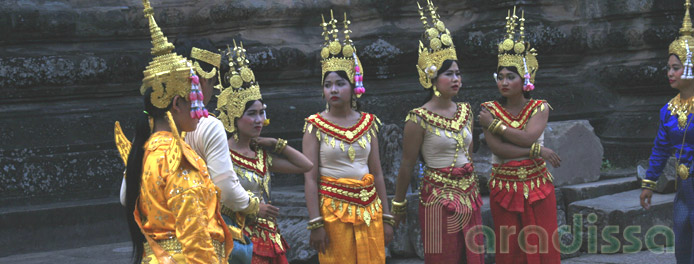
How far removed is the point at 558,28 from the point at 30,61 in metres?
5.13

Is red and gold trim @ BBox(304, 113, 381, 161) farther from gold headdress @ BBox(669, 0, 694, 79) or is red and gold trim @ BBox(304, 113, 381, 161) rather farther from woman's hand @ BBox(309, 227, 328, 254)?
gold headdress @ BBox(669, 0, 694, 79)

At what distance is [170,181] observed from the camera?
10.8 ft

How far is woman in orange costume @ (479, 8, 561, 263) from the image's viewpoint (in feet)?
18.9

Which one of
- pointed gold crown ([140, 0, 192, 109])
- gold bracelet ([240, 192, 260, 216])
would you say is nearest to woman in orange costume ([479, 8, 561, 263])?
gold bracelet ([240, 192, 260, 216])

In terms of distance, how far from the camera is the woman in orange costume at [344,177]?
17.1 feet

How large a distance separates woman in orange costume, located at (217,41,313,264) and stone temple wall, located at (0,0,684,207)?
271 cm

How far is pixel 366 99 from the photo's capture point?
27.7 feet

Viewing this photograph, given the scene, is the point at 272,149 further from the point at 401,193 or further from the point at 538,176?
the point at 538,176

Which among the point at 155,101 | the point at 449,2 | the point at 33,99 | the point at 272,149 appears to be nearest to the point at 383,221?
the point at 272,149

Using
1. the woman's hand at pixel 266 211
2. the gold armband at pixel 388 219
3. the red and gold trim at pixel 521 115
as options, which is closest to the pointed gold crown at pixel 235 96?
the woman's hand at pixel 266 211

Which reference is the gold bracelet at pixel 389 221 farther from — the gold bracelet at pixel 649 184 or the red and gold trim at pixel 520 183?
the gold bracelet at pixel 649 184

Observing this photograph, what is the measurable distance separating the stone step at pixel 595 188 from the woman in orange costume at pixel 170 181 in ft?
14.0

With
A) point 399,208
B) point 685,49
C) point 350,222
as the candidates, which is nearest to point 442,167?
point 399,208

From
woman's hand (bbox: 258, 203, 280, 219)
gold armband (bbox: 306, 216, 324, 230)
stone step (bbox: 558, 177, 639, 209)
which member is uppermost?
woman's hand (bbox: 258, 203, 280, 219)
